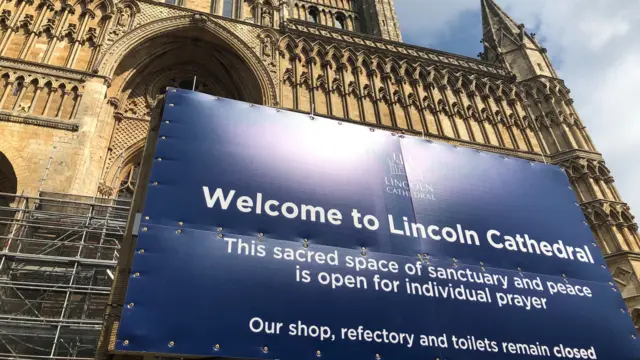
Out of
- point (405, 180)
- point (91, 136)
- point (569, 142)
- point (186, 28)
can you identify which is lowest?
point (405, 180)

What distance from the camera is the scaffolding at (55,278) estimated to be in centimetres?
659

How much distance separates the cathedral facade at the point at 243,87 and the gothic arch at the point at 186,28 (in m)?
0.03

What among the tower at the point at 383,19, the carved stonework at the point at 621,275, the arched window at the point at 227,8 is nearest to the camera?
the carved stonework at the point at 621,275

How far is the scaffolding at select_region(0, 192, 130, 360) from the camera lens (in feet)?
21.6

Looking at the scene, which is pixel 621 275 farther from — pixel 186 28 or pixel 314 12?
pixel 314 12

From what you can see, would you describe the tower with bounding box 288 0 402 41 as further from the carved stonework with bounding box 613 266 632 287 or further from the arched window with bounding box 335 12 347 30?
the carved stonework with bounding box 613 266 632 287

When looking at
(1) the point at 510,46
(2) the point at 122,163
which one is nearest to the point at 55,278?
(2) the point at 122,163

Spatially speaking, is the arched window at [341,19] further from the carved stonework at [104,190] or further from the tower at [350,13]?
the carved stonework at [104,190]

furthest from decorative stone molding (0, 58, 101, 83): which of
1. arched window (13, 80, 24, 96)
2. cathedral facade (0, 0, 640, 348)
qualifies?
arched window (13, 80, 24, 96)

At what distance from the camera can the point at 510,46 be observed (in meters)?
18.7

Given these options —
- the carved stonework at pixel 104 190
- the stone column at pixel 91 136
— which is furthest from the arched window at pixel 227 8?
the carved stonework at pixel 104 190

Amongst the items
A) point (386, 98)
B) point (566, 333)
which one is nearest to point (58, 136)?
point (386, 98)

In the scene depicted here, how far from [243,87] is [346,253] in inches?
398

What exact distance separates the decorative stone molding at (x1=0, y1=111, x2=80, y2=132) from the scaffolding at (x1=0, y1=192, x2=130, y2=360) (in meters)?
2.12
